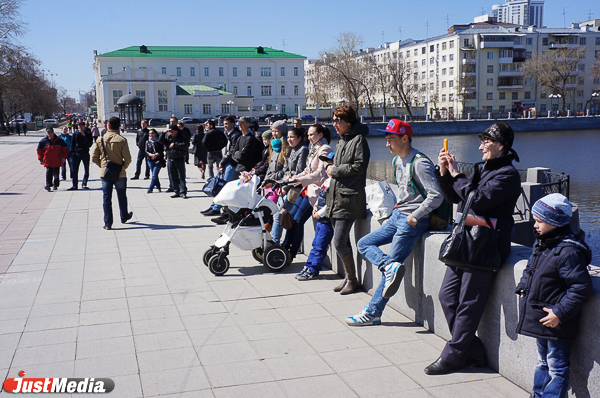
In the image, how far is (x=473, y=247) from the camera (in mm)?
4219

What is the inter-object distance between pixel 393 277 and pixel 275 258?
2.59m

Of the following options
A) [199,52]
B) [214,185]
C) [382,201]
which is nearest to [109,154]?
[214,185]

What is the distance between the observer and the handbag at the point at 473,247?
13.8ft

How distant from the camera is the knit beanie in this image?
3605mm

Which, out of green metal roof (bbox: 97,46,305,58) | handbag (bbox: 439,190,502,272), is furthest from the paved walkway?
green metal roof (bbox: 97,46,305,58)

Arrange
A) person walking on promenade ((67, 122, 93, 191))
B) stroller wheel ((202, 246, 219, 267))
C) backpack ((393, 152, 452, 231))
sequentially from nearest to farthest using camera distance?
backpack ((393, 152, 452, 231)), stroller wheel ((202, 246, 219, 267)), person walking on promenade ((67, 122, 93, 191))

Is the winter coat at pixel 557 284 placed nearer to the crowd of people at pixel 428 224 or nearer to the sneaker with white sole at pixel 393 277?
the crowd of people at pixel 428 224

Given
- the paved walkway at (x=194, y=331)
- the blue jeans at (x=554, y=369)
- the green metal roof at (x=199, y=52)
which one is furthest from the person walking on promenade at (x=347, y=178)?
the green metal roof at (x=199, y=52)

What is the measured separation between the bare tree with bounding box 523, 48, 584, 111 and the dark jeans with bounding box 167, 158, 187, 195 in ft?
278

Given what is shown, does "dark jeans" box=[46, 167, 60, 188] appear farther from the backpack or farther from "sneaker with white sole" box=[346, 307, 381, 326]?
the backpack

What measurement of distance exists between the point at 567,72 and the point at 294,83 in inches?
1829

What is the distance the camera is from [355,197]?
246 inches

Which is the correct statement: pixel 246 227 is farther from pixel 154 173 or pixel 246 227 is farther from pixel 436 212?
pixel 154 173

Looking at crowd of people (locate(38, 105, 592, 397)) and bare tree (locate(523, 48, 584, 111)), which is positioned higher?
bare tree (locate(523, 48, 584, 111))
